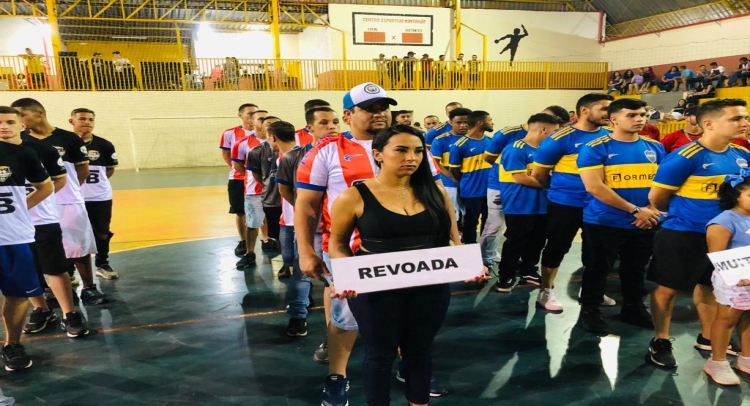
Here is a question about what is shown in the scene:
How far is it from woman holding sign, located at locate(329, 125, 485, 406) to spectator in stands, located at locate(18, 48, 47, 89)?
16413 mm

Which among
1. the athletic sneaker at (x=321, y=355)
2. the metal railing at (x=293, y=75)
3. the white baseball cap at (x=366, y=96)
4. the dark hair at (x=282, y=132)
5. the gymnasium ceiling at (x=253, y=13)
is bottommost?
the athletic sneaker at (x=321, y=355)

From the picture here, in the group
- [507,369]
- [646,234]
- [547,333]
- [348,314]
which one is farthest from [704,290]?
[348,314]

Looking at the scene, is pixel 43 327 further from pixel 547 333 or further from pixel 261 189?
pixel 547 333

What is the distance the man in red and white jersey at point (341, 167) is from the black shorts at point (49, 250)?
2.43 metres

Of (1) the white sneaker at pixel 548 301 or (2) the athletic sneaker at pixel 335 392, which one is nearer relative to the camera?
(2) the athletic sneaker at pixel 335 392

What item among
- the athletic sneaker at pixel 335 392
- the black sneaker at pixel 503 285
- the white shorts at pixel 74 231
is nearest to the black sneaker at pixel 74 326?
the white shorts at pixel 74 231

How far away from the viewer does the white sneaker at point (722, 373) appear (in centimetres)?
294

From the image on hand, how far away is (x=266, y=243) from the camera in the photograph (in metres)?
6.54

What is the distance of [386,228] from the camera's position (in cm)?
213

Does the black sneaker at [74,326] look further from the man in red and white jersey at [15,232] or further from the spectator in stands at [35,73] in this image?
the spectator in stands at [35,73]

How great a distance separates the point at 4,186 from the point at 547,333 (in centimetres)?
401

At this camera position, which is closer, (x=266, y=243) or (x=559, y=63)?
(x=266, y=243)

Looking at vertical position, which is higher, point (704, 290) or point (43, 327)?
point (704, 290)

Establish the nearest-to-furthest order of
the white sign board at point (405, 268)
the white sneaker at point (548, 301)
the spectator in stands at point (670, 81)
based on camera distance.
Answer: the white sign board at point (405, 268) → the white sneaker at point (548, 301) → the spectator in stands at point (670, 81)
